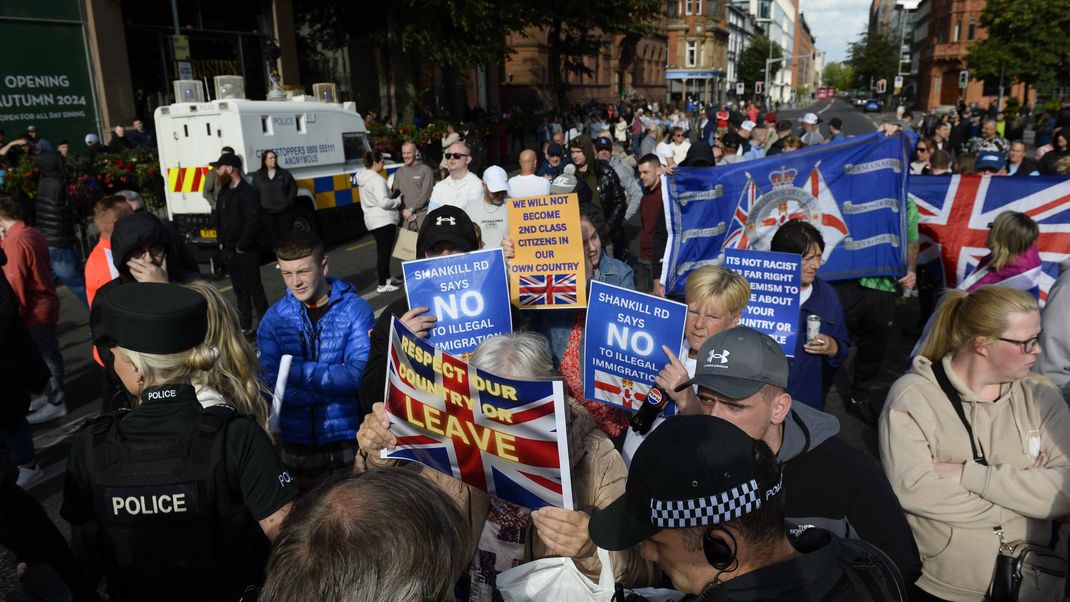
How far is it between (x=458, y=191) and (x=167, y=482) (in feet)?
17.1

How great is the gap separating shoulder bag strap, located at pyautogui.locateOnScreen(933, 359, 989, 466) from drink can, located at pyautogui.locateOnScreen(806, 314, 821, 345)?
121 cm

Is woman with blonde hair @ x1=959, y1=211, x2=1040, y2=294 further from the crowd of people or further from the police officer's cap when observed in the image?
the police officer's cap

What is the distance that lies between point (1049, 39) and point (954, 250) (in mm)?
36941

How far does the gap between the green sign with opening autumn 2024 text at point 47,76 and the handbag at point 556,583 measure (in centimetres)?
1787

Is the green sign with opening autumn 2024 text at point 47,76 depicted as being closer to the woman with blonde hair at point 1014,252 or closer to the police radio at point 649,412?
the police radio at point 649,412

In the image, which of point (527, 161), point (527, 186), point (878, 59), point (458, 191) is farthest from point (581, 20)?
point (878, 59)

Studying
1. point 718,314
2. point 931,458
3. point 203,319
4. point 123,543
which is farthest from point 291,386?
point 931,458

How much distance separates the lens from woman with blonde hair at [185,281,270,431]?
2.48m

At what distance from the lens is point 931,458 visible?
104 inches

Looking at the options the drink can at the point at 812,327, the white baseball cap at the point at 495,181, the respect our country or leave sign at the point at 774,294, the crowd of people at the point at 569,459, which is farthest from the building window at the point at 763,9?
the respect our country or leave sign at the point at 774,294

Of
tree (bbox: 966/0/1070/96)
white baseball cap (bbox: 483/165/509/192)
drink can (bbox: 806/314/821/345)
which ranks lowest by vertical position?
drink can (bbox: 806/314/821/345)

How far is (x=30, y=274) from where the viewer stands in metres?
5.54

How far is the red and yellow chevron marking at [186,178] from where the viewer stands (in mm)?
11625

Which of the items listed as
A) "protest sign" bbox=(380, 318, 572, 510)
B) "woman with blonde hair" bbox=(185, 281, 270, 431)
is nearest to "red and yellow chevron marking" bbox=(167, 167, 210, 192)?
"woman with blonde hair" bbox=(185, 281, 270, 431)
